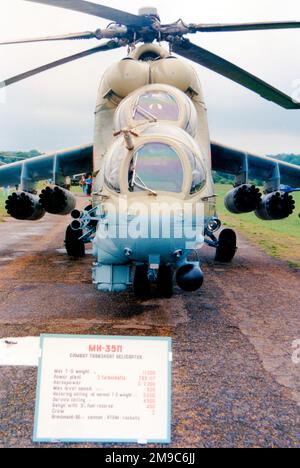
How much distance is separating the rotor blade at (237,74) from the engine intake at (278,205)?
223 centimetres

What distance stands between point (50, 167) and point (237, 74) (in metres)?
5.68

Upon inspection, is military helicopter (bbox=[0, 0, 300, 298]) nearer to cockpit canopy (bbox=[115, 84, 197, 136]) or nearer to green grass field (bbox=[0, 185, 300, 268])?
cockpit canopy (bbox=[115, 84, 197, 136])

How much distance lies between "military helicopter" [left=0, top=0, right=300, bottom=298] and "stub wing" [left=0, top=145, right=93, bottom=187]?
3 centimetres

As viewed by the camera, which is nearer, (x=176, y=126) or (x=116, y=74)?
(x=176, y=126)

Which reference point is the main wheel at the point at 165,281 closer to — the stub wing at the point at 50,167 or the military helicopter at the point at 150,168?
the military helicopter at the point at 150,168

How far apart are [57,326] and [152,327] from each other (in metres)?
1.23

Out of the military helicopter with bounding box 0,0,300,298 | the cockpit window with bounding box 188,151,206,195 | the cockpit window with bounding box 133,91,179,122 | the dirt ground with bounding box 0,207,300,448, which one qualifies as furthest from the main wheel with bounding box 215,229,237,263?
the cockpit window with bounding box 188,151,206,195

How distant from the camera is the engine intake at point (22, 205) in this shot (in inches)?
432

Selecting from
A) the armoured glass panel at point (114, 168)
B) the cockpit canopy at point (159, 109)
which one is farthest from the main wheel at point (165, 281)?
the cockpit canopy at point (159, 109)

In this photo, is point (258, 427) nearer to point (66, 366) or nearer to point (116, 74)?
point (66, 366)

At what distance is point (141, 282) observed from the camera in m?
7.21

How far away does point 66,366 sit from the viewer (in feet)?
10.8

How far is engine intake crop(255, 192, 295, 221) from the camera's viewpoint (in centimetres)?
1070
